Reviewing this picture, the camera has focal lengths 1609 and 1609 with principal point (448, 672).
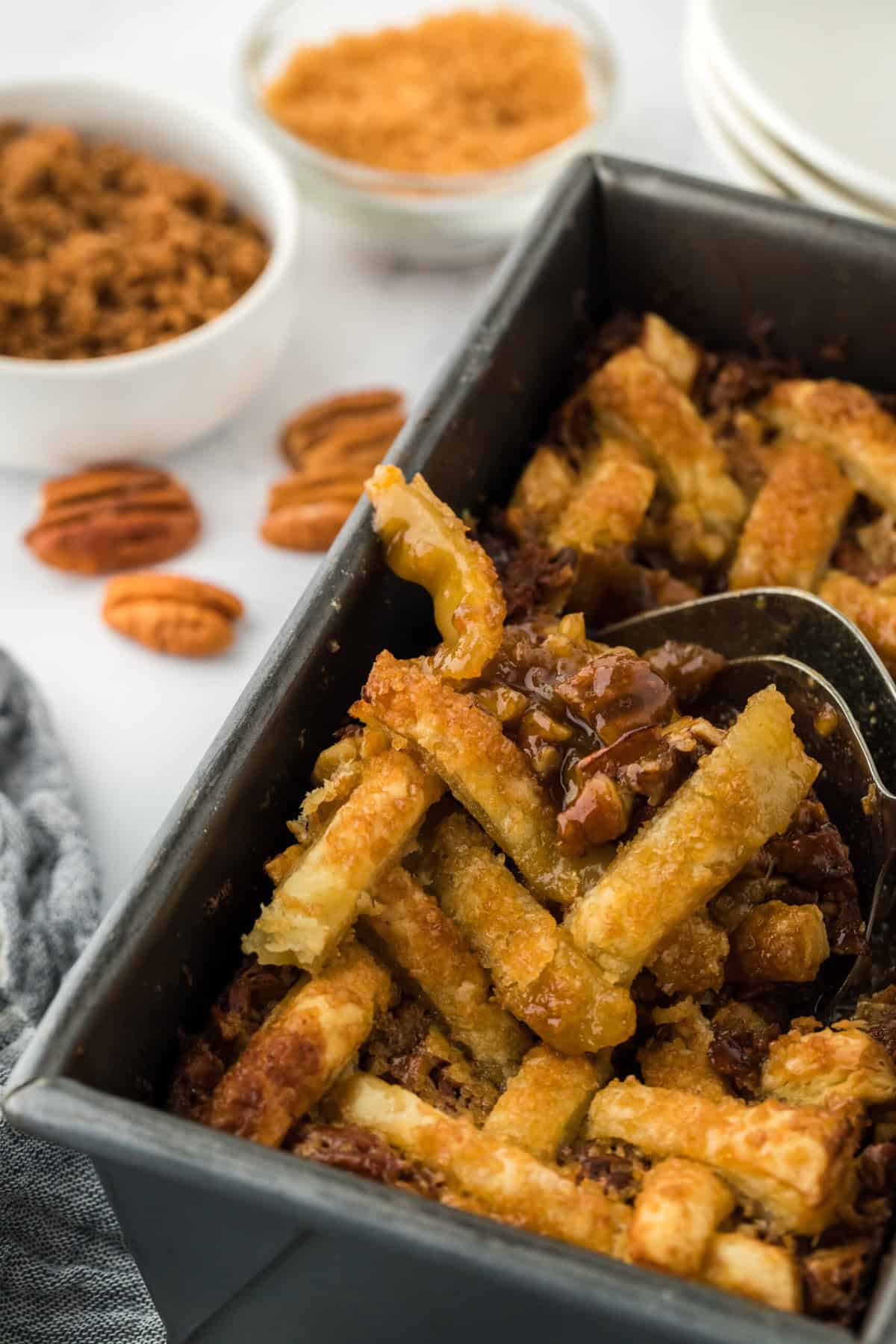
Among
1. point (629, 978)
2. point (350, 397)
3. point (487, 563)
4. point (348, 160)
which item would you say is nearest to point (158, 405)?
point (350, 397)

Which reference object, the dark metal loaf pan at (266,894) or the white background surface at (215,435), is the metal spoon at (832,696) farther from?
the white background surface at (215,435)

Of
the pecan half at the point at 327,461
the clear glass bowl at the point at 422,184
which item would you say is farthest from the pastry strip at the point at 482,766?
the clear glass bowl at the point at 422,184

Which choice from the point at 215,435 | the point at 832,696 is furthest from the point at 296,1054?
the point at 215,435

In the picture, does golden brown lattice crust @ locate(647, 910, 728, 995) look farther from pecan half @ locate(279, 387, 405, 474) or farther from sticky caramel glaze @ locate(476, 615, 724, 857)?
pecan half @ locate(279, 387, 405, 474)

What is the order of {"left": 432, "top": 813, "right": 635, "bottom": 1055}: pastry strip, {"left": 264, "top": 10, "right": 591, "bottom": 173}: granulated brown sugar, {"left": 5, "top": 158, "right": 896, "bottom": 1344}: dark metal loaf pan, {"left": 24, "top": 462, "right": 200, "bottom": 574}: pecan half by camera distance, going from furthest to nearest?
{"left": 264, "top": 10, "right": 591, "bottom": 173}: granulated brown sugar < {"left": 24, "top": 462, "right": 200, "bottom": 574}: pecan half < {"left": 432, "top": 813, "right": 635, "bottom": 1055}: pastry strip < {"left": 5, "top": 158, "right": 896, "bottom": 1344}: dark metal loaf pan

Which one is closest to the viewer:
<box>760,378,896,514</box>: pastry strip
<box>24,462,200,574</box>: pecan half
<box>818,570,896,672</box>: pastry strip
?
<box>818,570,896,672</box>: pastry strip

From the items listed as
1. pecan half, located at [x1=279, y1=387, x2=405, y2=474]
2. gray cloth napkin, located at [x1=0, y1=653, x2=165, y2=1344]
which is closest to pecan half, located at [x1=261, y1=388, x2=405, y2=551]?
pecan half, located at [x1=279, y1=387, x2=405, y2=474]
